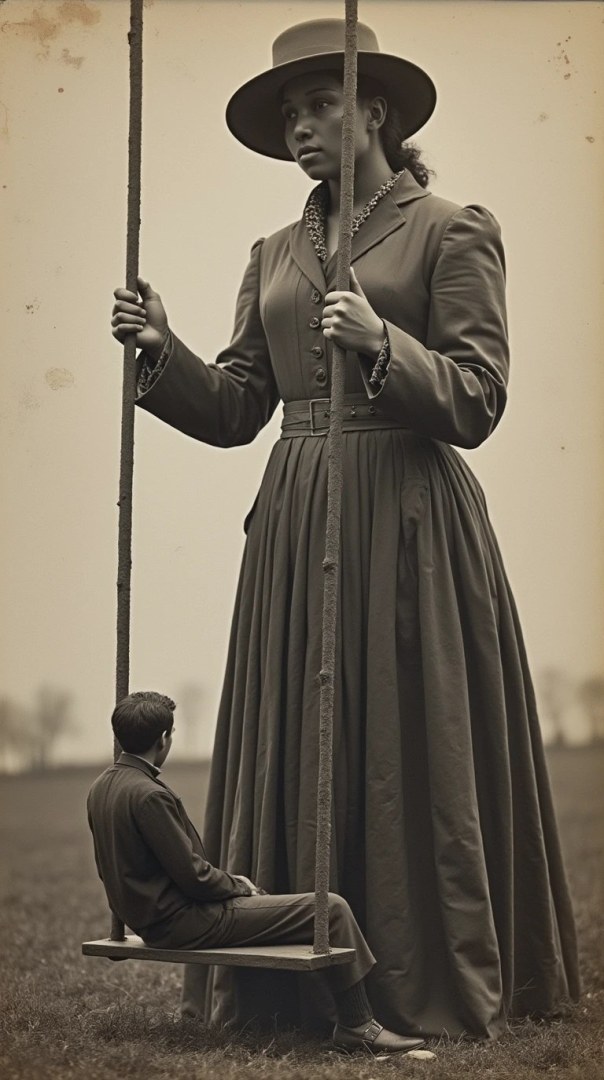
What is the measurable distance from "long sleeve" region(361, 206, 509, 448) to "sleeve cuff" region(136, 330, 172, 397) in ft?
2.25

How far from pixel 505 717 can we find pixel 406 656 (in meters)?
0.33

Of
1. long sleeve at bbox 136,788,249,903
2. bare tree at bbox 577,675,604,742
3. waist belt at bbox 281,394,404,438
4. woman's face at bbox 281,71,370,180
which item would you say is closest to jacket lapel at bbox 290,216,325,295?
woman's face at bbox 281,71,370,180

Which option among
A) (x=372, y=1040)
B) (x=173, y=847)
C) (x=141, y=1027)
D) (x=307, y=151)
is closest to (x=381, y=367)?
(x=307, y=151)

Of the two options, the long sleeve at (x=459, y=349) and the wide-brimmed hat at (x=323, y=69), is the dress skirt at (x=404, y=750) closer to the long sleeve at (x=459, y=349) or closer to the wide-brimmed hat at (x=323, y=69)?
the long sleeve at (x=459, y=349)

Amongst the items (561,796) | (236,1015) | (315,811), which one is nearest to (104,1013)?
(236,1015)

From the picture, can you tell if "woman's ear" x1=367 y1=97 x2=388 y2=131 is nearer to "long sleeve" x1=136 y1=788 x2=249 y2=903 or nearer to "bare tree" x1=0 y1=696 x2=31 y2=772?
"long sleeve" x1=136 y1=788 x2=249 y2=903

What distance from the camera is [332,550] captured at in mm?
3861

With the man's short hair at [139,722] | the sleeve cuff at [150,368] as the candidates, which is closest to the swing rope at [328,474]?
the man's short hair at [139,722]

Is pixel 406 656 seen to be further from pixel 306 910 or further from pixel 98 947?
pixel 98 947

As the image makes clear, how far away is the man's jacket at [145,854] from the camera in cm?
376

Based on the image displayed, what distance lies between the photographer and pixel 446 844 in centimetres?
409

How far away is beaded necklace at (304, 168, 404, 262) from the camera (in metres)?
4.48

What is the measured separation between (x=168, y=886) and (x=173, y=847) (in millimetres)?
112

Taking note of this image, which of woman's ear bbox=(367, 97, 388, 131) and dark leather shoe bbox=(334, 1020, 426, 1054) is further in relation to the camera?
woman's ear bbox=(367, 97, 388, 131)
